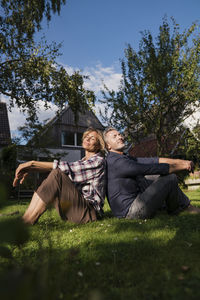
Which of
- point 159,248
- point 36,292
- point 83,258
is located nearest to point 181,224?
point 159,248

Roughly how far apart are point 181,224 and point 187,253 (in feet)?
3.84

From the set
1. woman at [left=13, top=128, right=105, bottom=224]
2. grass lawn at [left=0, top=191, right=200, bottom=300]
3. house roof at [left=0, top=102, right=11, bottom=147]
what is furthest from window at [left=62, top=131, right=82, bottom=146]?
grass lawn at [left=0, top=191, right=200, bottom=300]

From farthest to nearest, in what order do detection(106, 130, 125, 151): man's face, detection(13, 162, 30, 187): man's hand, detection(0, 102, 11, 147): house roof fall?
detection(0, 102, 11, 147): house roof, detection(106, 130, 125, 151): man's face, detection(13, 162, 30, 187): man's hand

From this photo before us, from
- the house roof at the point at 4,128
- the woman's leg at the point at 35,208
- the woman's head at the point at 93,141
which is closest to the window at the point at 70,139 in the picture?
the house roof at the point at 4,128

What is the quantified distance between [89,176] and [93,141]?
1.88 feet

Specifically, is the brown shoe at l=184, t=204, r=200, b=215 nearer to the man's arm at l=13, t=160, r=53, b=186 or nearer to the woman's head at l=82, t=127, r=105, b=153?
the woman's head at l=82, t=127, r=105, b=153

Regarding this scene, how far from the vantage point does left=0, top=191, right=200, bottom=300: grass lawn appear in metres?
0.64

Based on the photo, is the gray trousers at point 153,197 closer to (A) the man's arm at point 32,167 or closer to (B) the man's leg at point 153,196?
(B) the man's leg at point 153,196

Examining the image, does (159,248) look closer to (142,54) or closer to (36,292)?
(36,292)

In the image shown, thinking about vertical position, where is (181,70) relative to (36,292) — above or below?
above

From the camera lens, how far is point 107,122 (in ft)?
51.8

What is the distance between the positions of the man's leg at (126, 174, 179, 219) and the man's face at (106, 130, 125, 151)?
2.41ft

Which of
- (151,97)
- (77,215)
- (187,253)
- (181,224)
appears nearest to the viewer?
(187,253)

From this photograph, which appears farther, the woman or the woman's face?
the woman's face
